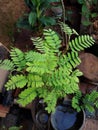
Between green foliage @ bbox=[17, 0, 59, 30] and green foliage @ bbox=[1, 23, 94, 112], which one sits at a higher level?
green foliage @ bbox=[17, 0, 59, 30]

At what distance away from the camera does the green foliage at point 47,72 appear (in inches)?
88.6

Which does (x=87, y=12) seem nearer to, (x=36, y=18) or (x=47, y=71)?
(x=36, y=18)

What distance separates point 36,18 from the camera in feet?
10.8

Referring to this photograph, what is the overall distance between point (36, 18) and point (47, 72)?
1.20 metres

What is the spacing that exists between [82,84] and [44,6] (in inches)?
36.2

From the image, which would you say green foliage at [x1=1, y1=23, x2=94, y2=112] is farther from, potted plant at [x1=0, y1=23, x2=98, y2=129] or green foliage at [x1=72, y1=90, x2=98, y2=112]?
green foliage at [x1=72, y1=90, x2=98, y2=112]

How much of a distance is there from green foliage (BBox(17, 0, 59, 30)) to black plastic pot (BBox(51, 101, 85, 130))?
978mm

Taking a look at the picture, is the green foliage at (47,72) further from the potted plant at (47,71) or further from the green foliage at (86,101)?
the green foliage at (86,101)

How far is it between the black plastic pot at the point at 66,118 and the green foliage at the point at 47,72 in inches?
14.6

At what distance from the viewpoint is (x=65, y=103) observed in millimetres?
2779

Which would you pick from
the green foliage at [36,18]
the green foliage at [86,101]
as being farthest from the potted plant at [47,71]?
the green foliage at [36,18]

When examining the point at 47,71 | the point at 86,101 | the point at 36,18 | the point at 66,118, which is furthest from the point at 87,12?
the point at 47,71

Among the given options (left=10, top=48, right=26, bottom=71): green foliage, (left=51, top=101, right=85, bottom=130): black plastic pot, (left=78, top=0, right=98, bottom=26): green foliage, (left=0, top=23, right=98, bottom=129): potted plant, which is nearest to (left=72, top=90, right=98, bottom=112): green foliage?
(left=51, top=101, right=85, bottom=130): black plastic pot

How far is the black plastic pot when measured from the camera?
2.71 metres
